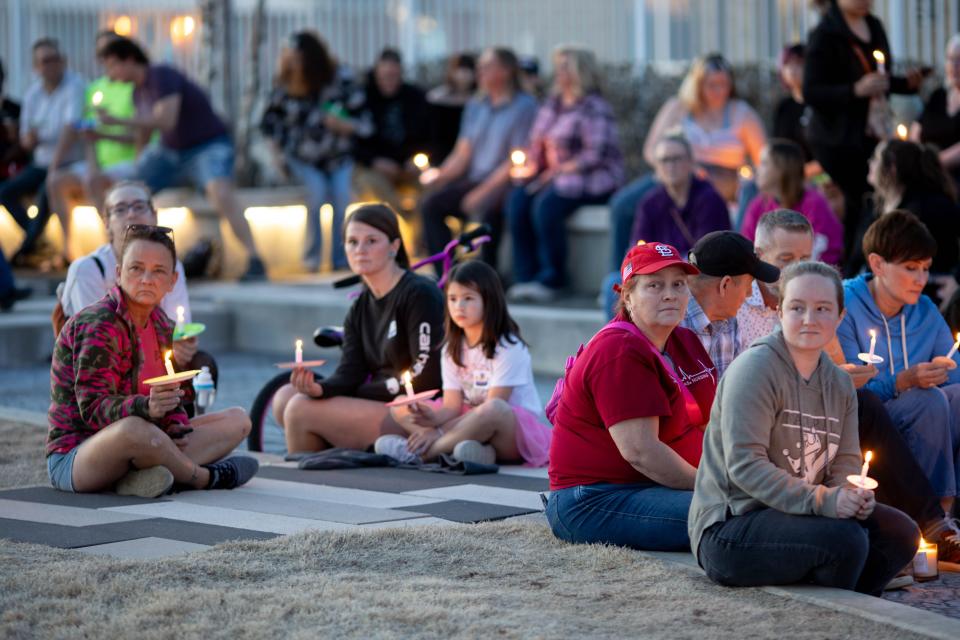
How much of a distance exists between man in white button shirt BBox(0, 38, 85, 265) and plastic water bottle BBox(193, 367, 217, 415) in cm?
742

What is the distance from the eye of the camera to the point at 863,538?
16.5ft

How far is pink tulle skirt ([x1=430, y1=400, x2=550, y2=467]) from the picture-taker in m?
7.65

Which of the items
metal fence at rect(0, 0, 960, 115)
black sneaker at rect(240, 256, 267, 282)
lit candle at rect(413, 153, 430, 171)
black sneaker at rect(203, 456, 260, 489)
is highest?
metal fence at rect(0, 0, 960, 115)

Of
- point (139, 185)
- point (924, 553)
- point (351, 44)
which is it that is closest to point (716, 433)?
point (924, 553)

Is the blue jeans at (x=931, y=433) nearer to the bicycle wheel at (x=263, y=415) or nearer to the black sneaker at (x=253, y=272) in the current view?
the bicycle wheel at (x=263, y=415)

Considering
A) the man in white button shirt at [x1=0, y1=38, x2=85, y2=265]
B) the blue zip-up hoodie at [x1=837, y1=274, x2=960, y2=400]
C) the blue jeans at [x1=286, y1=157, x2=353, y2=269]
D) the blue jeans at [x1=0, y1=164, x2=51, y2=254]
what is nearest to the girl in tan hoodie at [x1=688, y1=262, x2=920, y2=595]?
the blue zip-up hoodie at [x1=837, y1=274, x2=960, y2=400]

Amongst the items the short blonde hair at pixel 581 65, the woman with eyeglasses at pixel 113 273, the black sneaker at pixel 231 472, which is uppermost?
the short blonde hair at pixel 581 65

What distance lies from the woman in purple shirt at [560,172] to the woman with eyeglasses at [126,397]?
228 inches

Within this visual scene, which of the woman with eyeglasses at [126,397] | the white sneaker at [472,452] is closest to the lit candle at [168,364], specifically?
the woman with eyeglasses at [126,397]

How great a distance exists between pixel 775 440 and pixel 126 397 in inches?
110

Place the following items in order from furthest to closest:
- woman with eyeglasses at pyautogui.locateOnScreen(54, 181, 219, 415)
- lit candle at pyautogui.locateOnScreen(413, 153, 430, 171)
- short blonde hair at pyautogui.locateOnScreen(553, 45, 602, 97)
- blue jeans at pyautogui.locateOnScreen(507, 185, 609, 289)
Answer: lit candle at pyautogui.locateOnScreen(413, 153, 430, 171) → blue jeans at pyautogui.locateOnScreen(507, 185, 609, 289) → short blonde hair at pyautogui.locateOnScreen(553, 45, 602, 97) → woman with eyeglasses at pyautogui.locateOnScreen(54, 181, 219, 415)

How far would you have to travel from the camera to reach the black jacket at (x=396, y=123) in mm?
14461

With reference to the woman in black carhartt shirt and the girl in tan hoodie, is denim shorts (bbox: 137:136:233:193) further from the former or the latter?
the girl in tan hoodie

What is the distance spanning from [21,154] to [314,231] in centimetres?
305
